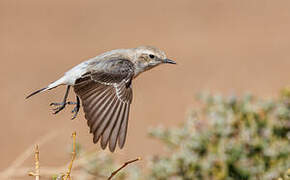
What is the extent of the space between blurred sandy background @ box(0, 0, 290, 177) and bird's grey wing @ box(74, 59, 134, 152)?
3.11 metres

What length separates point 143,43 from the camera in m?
12.6

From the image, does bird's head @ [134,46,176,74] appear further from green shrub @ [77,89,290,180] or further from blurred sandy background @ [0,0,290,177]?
blurred sandy background @ [0,0,290,177]

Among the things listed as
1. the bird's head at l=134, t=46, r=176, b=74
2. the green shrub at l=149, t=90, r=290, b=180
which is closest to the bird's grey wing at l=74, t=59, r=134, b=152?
the bird's head at l=134, t=46, r=176, b=74

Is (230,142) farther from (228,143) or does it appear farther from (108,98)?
(108,98)

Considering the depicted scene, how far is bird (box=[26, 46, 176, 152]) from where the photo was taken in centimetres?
408

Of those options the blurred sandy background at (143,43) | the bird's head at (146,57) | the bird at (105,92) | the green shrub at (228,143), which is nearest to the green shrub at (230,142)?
the green shrub at (228,143)

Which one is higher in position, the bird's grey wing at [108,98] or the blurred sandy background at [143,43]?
the blurred sandy background at [143,43]

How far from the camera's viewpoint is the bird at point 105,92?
4.08 meters

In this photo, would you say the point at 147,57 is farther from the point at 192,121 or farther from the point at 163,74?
the point at 163,74

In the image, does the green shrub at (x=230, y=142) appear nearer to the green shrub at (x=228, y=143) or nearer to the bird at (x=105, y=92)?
the green shrub at (x=228, y=143)

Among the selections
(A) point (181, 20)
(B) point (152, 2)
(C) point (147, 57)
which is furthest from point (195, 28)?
(C) point (147, 57)

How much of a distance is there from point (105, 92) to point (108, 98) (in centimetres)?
7

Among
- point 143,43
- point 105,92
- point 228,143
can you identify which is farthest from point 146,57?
point 143,43

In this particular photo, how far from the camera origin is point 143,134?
9734 millimetres
